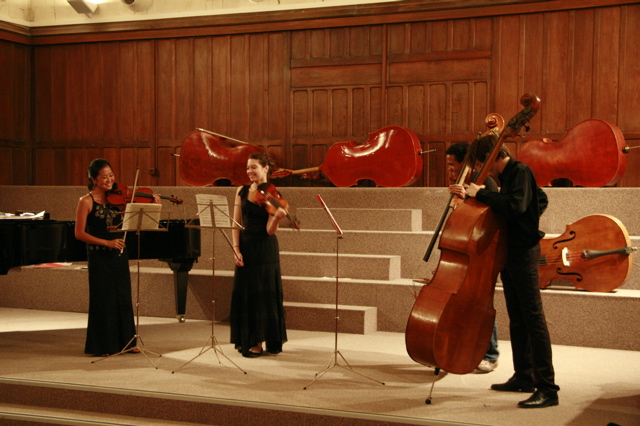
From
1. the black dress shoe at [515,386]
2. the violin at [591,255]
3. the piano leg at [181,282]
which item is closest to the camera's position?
the black dress shoe at [515,386]

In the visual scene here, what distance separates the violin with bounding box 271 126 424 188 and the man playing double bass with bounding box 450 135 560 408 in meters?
3.29

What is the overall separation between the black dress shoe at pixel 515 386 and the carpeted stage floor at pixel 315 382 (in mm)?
56

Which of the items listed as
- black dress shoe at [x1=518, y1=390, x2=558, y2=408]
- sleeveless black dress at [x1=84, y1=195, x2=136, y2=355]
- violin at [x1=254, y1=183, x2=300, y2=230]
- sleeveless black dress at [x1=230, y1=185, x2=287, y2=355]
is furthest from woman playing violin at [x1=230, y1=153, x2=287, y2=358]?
black dress shoe at [x1=518, y1=390, x2=558, y2=408]

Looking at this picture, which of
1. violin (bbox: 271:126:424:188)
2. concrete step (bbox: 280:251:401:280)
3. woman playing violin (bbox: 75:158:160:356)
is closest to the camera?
woman playing violin (bbox: 75:158:160:356)

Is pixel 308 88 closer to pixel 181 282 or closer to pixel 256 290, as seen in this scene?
pixel 181 282

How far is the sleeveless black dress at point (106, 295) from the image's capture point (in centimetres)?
450

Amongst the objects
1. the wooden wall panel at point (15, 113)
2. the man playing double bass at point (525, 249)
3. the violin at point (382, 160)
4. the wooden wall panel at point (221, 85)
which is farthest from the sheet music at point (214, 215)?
the wooden wall panel at point (15, 113)

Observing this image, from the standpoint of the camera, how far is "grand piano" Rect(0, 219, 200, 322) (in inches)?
164

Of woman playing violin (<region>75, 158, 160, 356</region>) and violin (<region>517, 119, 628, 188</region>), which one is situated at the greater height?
violin (<region>517, 119, 628, 188</region>)

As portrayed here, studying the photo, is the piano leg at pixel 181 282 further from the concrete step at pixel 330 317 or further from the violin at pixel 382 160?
the violin at pixel 382 160

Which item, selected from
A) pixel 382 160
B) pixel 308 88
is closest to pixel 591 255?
pixel 382 160

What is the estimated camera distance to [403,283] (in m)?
5.52

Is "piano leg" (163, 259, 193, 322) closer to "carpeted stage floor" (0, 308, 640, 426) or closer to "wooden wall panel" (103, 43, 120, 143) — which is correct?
"carpeted stage floor" (0, 308, 640, 426)

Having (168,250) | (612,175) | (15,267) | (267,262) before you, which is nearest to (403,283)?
(267,262)
